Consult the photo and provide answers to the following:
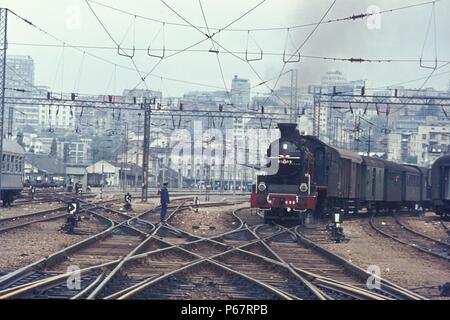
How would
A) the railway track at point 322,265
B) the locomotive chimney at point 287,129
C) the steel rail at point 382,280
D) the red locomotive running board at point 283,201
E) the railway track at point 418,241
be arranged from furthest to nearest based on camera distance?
1. the locomotive chimney at point 287,129
2. the red locomotive running board at point 283,201
3. the railway track at point 418,241
4. the railway track at point 322,265
5. the steel rail at point 382,280

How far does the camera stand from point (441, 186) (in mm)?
29641

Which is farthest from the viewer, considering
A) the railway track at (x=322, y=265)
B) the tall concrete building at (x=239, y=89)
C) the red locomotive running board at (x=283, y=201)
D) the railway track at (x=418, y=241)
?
the tall concrete building at (x=239, y=89)

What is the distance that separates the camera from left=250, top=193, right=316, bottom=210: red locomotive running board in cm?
2366

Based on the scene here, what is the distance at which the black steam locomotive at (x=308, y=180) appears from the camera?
944 inches

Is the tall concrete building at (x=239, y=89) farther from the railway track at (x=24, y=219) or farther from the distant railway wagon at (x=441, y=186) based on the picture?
the railway track at (x=24, y=219)

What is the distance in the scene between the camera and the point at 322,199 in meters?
26.7

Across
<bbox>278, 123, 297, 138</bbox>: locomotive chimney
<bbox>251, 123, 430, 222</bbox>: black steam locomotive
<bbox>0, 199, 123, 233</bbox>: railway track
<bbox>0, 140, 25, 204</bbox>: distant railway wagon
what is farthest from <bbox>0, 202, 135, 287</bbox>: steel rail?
<bbox>0, 140, 25, 204</bbox>: distant railway wagon

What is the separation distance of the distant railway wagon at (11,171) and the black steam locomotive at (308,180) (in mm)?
11993

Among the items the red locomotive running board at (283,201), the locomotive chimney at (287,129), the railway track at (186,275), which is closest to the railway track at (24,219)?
the railway track at (186,275)

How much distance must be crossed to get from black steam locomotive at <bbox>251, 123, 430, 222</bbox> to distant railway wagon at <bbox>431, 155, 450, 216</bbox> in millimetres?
3269

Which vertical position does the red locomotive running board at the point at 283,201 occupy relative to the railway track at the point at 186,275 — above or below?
above
